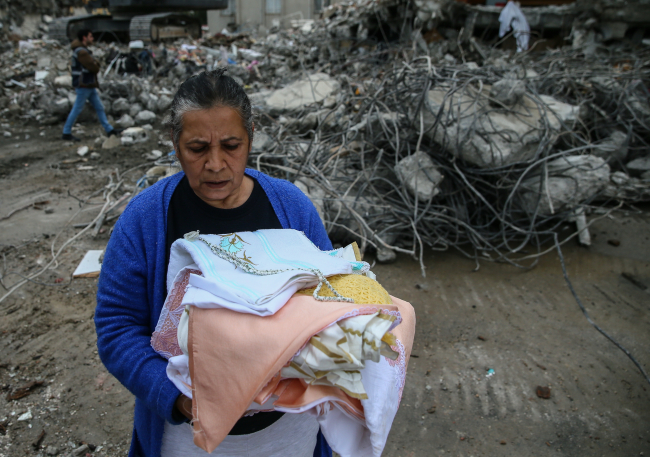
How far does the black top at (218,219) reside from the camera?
3.76 ft

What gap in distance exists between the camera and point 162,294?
1.12 meters

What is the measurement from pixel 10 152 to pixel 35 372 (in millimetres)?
5743

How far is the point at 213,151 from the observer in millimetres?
1127

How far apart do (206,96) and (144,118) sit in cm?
786

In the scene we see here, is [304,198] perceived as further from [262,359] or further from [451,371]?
[451,371]

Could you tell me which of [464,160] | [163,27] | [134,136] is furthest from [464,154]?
[163,27]

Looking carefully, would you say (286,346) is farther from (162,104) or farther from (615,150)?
(162,104)

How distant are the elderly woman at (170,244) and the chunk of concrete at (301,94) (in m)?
5.59

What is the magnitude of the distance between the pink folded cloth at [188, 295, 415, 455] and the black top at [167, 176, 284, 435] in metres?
0.29

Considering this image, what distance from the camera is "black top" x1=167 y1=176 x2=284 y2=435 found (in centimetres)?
115

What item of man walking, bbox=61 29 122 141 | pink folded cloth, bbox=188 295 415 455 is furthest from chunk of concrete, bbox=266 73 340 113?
pink folded cloth, bbox=188 295 415 455

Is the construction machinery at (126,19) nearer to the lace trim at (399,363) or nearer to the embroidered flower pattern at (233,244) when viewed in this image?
the embroidered flower pattern at (233,244)

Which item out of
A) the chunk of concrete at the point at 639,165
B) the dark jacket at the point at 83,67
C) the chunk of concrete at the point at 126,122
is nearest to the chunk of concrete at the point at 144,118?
the chunk of concrete at the point at 126,122

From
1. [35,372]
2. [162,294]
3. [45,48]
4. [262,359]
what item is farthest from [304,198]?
[45,48]
